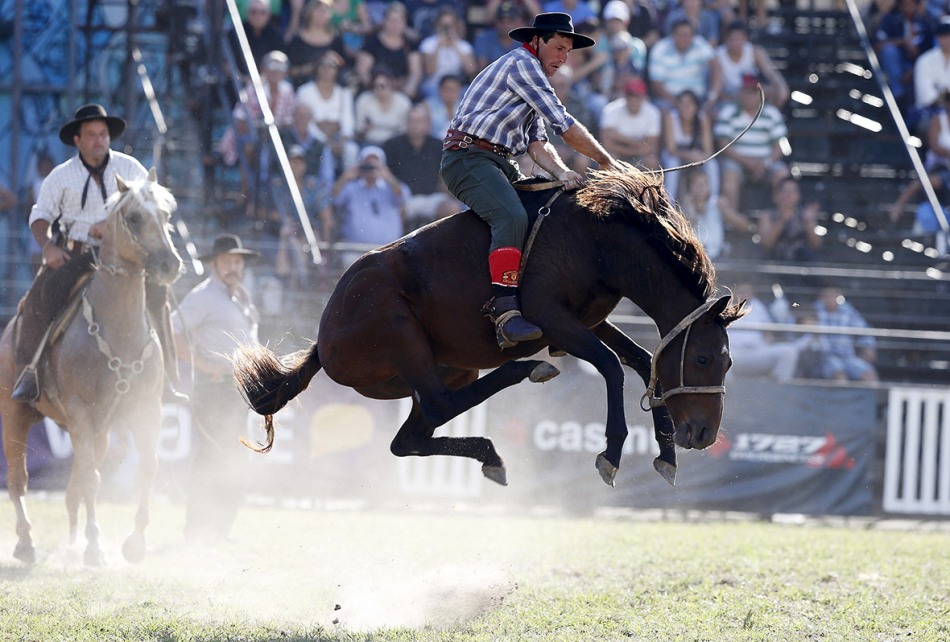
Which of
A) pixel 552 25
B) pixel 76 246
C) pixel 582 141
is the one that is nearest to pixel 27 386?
pixel 76 246

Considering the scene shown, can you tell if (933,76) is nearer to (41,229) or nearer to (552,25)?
(552,25)

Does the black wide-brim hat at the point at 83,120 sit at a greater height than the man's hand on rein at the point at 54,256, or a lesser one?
greater

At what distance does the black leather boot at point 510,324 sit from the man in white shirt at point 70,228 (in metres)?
3.43

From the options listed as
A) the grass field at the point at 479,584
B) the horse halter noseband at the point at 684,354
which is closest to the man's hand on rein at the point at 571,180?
the horse halter noseband at the point at 684,354

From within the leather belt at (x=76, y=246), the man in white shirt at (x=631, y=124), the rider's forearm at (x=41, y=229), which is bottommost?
the leather belt at (x=76, y=246)

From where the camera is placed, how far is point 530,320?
20.0 feet

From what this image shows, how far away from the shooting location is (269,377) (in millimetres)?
6922

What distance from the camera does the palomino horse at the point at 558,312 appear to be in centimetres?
606

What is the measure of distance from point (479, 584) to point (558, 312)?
1.83m

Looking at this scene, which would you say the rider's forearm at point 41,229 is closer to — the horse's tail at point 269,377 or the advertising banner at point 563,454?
the horse's tail at point 269,377

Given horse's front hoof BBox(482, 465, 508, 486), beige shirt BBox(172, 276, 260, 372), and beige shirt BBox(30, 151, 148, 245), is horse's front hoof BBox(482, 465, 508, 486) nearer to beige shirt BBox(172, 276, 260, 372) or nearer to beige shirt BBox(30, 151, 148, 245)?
beige shirt BBox(30, 151, 148, 245)

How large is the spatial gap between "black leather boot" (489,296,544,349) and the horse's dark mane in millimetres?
693

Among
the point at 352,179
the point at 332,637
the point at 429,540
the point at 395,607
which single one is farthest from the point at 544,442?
the point at 332,637

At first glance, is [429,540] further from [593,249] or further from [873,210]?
[873,210]
